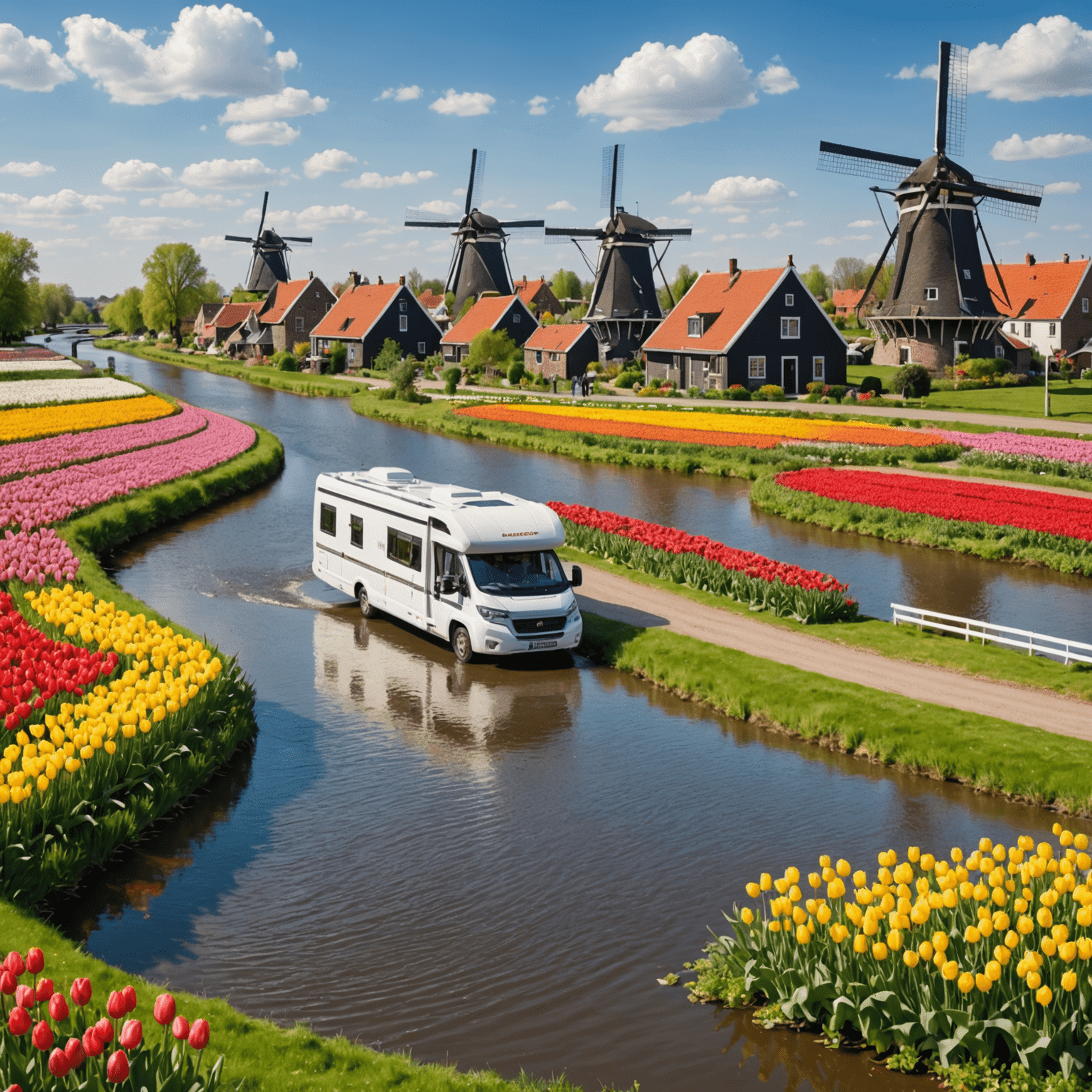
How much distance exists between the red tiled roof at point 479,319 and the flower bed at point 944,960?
84102mm

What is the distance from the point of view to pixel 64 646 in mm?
15594

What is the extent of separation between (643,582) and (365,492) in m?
6.15

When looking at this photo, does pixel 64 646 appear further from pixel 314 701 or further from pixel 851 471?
pixel 851 471

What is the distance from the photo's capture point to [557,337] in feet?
284

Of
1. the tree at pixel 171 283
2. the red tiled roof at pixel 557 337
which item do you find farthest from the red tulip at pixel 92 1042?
the tree at pixel 171 283

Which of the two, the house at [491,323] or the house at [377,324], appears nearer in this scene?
the house at [491,323]

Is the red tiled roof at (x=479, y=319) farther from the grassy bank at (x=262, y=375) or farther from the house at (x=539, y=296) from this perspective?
the house at (x=539, y=296)

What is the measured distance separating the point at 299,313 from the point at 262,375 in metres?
19.4

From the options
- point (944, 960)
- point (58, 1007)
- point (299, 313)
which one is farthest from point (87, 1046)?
point (299, 313)

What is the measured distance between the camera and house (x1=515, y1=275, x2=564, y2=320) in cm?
14477

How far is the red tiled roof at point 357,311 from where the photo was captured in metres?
98.5

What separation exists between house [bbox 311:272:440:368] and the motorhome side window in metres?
78.9

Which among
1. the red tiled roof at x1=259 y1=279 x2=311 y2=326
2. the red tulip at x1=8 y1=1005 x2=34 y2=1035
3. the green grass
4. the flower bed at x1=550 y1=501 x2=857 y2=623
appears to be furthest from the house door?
the red tulip at x1=8 y1=1005 x2=34 y2=1035

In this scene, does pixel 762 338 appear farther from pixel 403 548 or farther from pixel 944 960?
pixel 944 960
